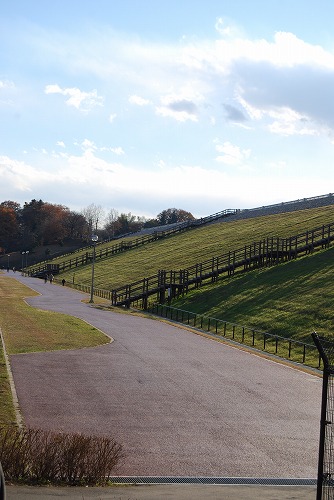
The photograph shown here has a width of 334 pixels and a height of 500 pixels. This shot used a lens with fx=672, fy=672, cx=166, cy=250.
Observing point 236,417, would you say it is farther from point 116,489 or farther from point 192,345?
point 192,345

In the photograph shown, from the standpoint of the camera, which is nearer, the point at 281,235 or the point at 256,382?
the point at 256,382

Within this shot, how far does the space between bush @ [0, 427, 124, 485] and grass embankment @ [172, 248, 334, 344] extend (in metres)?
22.0

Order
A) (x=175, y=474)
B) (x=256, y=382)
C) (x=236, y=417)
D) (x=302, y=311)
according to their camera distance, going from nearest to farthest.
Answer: (x=175, y=474) → (x=236, y=417) → (x=256, y=382) → (x=302, y=311)

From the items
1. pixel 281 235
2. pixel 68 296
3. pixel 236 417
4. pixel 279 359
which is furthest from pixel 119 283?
pixel 236 417

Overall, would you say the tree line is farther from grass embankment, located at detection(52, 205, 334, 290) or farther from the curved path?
the curved path

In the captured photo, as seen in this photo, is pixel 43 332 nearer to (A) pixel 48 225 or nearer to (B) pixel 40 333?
(B) pixel 40 333

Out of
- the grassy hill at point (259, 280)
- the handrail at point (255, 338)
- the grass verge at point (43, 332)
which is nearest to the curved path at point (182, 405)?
the grass verge at point (43, 332)

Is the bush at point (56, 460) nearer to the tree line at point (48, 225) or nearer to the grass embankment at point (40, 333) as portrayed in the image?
the grass embankment at point (40, 333)

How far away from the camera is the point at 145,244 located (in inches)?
4176

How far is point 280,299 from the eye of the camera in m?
41.6

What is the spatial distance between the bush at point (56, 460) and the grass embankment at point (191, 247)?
58519 mm

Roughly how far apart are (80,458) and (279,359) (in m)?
18.4

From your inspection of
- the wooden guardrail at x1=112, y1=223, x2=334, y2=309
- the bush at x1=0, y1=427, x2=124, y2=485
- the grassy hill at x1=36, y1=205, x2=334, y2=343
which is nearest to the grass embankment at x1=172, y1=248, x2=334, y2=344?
the grassy hill at x1=36, y1=205, x2=334, y2=343

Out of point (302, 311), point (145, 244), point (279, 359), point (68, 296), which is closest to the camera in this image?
point (279, 359)
